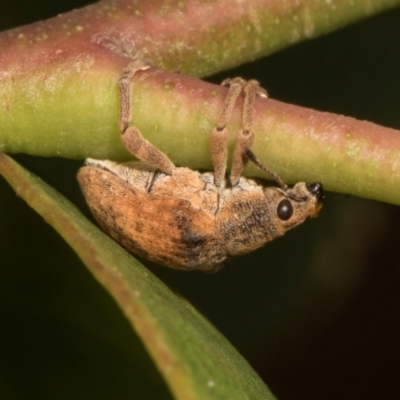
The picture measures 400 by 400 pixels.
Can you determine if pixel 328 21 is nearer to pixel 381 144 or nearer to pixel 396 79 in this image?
Result: pixel 381 144

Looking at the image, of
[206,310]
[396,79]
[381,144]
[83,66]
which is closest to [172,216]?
[206,310]

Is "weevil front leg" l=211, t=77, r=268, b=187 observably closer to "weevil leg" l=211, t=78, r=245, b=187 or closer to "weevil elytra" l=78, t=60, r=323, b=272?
"weevil leg" l=211, t=78, r=245, b=187

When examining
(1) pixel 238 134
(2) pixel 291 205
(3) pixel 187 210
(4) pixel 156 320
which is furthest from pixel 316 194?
(4) pixel 156 320

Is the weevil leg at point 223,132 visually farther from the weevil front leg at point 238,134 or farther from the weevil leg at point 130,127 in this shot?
the weevil leg at point 130,127

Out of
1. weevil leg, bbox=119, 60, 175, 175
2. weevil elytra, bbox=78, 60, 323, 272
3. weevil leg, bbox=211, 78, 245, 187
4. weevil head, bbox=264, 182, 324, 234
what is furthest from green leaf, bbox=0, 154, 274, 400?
weevil head, bbox=264, 182, 324, 234

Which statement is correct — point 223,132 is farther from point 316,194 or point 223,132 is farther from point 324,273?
point 324,273

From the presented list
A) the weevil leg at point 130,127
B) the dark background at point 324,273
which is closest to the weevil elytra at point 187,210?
the dark background at point 324,273
